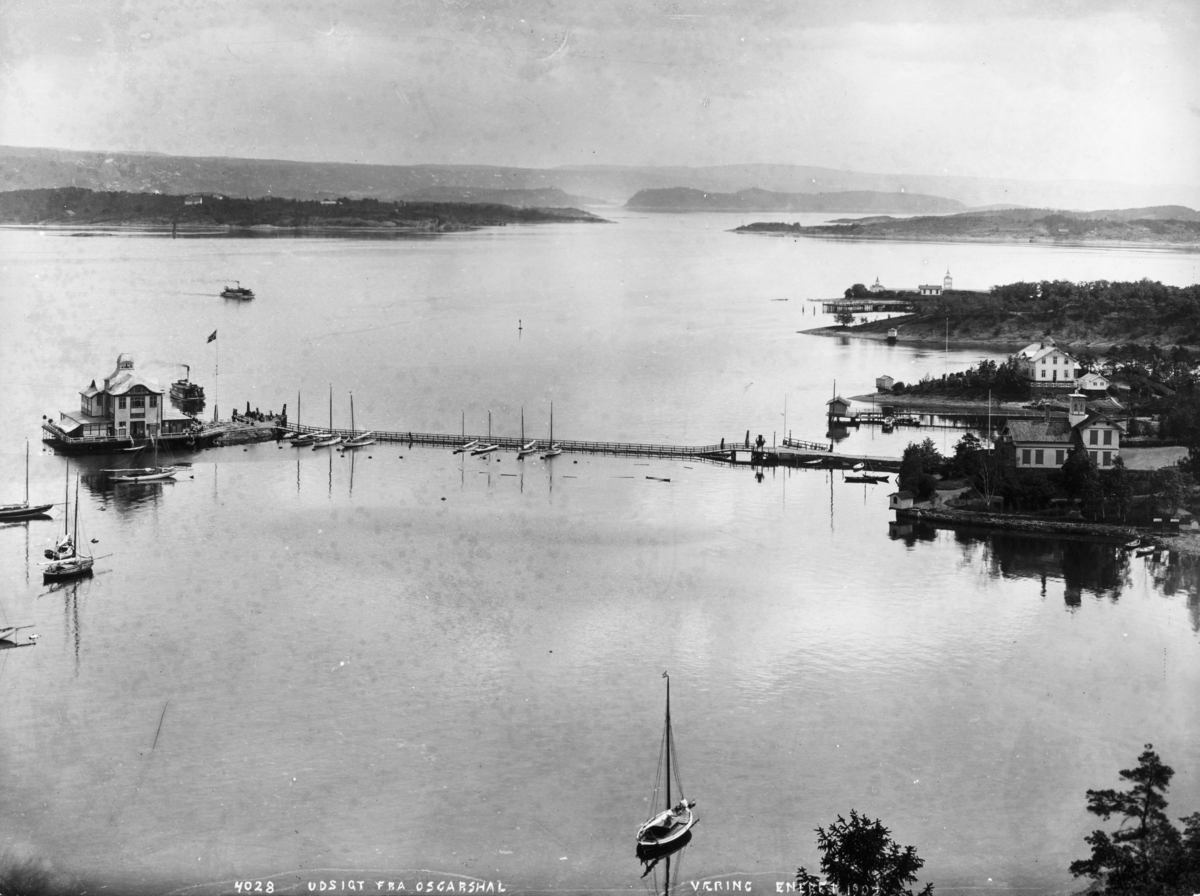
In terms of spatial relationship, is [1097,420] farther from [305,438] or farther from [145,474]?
[145,474]

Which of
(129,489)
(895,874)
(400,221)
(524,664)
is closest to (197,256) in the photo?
(400,221)

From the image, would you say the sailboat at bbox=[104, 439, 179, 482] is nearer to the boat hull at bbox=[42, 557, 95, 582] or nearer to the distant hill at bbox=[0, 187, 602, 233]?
the boat hull at bbox=[42, 557, 95, 582]

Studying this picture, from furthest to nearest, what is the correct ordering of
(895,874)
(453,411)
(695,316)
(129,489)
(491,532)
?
(695,316), (453,411), (129,489), (491,532), (895,874)

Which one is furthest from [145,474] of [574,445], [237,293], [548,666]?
[237,293]

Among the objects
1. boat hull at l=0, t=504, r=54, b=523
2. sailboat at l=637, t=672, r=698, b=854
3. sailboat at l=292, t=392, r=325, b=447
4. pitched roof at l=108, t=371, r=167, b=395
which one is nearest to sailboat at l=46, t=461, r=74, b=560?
boat hull at l=0, t=504, r=54, b=523

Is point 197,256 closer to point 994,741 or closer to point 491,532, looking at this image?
point 491,532

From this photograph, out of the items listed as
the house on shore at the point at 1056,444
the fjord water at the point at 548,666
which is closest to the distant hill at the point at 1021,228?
the house on shore at the point at 1056,444

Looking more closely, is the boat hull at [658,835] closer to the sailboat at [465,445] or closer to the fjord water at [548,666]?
the fjord water at [548,666]
